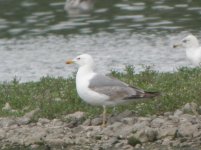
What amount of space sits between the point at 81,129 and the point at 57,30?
14.3 m

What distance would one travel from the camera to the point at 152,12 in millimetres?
28984

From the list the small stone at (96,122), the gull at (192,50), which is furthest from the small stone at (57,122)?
the gull at (192,50)

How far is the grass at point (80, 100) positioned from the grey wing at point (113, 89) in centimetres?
67

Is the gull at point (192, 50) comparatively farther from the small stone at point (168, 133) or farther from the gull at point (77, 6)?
the gull at point (77, 6)

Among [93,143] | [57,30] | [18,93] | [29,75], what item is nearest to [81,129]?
[93,143]

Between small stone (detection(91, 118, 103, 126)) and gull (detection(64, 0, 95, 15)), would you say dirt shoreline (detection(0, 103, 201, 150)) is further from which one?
gull (detection(64, 0, 95, 15))

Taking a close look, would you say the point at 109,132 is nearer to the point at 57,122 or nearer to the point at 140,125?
the point at 140,125

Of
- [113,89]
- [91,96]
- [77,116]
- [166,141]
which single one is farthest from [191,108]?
[77,116]

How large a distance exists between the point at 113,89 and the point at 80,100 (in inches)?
59.4

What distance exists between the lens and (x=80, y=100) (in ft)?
47.0

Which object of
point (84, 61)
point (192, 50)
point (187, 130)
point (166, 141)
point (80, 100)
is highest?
point (84, 61)

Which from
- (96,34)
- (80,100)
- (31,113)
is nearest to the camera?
(31,113)

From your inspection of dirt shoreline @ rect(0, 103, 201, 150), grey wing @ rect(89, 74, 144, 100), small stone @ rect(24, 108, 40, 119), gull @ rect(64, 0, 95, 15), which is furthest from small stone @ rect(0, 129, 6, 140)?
gull @ rect(64, 0, 95, 15)

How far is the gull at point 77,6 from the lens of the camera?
102 feet
